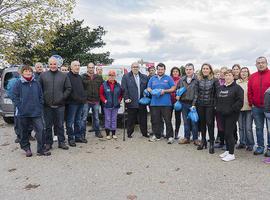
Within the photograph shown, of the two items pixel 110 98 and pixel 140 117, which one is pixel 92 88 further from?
pixel 140 117

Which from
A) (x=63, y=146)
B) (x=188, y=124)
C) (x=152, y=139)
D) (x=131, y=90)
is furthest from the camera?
(x=131, y=90)

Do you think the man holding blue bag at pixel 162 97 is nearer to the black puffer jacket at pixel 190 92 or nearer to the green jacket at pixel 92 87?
the black puffer jacket at pixel 190 92

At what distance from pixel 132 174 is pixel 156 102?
307cm

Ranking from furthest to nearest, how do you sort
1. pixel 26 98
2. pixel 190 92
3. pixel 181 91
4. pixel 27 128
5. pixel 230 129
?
pixel 181 91 → pixel 190 92 → pixel 27 128 → pixel 26 98 → pixel 230 129

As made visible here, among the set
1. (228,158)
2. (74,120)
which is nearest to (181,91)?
(228,158)

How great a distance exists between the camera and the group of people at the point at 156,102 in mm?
6779

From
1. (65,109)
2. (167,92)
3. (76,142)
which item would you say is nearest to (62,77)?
(65,109)

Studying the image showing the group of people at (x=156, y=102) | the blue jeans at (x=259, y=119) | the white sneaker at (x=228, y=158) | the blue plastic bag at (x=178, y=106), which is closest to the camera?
the white sneaker at (x=228, y=158)

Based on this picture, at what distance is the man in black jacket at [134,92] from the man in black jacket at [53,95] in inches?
76.2

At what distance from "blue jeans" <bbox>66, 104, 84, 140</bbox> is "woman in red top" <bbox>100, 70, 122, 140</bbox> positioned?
2.60ft

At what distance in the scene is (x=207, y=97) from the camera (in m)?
7.26

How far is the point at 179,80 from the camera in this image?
820 centimetres

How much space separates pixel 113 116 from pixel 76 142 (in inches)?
48.0

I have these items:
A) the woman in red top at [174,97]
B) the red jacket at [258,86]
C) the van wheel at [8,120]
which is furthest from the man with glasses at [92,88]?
the van wheel at [8,120]
